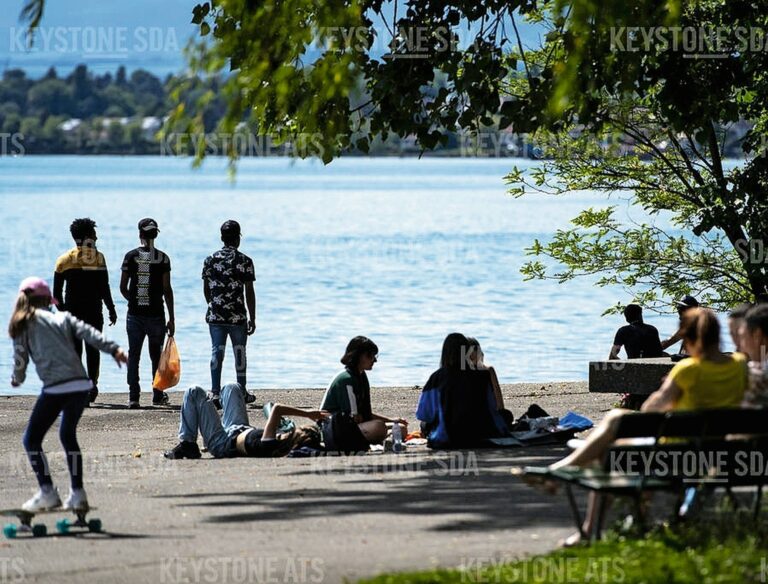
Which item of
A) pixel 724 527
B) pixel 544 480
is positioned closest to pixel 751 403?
pixel 724 527

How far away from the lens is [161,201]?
11775cm

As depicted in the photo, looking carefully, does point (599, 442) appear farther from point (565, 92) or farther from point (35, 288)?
point (35, 288)

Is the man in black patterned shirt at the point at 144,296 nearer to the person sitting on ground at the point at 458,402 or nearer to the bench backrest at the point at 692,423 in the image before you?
the person sitting on ground at the point at 458,402

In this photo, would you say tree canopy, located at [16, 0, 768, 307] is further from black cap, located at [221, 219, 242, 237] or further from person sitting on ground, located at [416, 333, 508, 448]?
person sitting on ground, located at [416, 333, 508, 448]

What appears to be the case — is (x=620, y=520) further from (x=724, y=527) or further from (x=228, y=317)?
(x=228, y=317)

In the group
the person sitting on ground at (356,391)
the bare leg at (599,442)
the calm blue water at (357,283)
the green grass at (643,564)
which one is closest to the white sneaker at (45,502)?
the calm blue water at (357,283)

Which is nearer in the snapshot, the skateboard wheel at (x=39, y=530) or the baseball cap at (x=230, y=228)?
the skateboard wheel at (x=39, y=530)

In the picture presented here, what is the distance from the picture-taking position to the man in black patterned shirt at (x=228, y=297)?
17.3 m

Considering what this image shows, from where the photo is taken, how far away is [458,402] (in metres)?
13.5

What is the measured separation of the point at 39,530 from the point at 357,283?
4199 cm

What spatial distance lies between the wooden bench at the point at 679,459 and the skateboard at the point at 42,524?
2922 millimetres

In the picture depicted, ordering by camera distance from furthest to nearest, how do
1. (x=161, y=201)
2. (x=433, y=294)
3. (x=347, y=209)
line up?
1. (x=161, y=201)
2. (x=347, y=209)
3. (x=433, y=294)

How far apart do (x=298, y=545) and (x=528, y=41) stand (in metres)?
11.8

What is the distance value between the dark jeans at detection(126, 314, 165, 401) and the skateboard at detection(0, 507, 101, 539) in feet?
24.7
